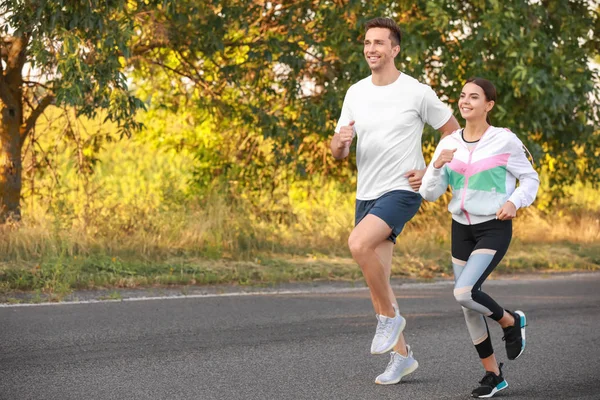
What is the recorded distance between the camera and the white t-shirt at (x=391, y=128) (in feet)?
19.5

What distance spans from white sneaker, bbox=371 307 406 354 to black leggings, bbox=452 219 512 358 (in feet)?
1.43

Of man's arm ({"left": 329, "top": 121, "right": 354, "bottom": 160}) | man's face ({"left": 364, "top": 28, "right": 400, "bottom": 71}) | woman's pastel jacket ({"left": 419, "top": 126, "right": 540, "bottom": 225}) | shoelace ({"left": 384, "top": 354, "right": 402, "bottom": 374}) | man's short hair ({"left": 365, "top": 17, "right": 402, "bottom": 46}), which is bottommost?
shoelace ({"left": 384, "top": 354, "right": 402, "bottom": 374})

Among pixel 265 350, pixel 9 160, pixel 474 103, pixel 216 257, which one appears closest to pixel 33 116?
pixel 9 160

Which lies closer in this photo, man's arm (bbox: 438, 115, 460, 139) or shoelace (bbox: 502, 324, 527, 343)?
shoelace (bbox: 502, 324, 527, 343)

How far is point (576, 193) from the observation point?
21.3 metres

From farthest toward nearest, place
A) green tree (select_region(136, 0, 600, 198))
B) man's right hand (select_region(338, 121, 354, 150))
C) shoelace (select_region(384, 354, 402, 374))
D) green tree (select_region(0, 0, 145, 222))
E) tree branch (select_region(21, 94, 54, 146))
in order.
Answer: tree branch (select_region(21, 94, 54, 146)) < green tree (select_region(136, 0, 600, 198)) < green tree (select_region(0, 0, 145, 222)) < shoelace (select_region(384, 354, 402, 374)) < man's right hand (select_region(338, 121, 354, 150))

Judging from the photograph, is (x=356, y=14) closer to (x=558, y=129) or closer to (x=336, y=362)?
(x=558, y=129)

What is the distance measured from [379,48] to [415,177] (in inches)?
31.1

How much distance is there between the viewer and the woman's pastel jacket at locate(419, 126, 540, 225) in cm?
566

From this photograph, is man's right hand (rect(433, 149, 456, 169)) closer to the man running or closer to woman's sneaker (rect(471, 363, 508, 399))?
the man running

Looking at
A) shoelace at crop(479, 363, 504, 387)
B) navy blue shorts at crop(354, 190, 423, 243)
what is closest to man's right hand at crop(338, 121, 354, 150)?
navy blue shorts at crop(354, 190, 423, 243)

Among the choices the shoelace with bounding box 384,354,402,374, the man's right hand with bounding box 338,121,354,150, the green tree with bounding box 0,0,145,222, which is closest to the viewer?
the man's right hand with bounding box 338,121,354,150

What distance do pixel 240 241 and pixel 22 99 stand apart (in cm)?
322

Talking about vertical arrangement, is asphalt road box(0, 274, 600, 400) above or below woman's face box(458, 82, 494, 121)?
below
